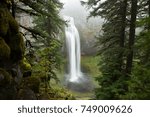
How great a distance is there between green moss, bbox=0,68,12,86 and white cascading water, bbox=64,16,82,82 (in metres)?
36.2

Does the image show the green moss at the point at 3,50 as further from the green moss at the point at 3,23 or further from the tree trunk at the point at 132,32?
the tree trunk at the point at 132,32

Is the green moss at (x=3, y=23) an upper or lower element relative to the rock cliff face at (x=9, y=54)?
upper

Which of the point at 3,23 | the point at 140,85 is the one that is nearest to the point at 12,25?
the point at 3,23

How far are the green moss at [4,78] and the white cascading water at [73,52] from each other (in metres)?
36.2

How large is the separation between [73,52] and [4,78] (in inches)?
1643

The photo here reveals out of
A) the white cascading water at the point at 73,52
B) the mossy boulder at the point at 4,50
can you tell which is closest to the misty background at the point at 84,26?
the white cascading water at the point at 73,52

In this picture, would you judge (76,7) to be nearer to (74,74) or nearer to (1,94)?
(74,74)

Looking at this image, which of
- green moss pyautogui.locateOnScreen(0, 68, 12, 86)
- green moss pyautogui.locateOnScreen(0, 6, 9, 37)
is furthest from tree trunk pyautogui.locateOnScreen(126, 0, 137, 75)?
green moss pyautogui.locateOnScreen(0, 68, 12, 86)

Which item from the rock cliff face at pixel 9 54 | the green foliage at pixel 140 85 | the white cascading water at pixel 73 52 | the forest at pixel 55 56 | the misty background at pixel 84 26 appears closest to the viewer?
the green foliage at pixel 140 85

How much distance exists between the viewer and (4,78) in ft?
28.7

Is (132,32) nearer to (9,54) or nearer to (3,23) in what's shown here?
(9,54)

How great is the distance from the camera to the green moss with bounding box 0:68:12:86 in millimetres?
8643

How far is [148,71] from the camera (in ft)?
24.4

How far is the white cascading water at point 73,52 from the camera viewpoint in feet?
156
